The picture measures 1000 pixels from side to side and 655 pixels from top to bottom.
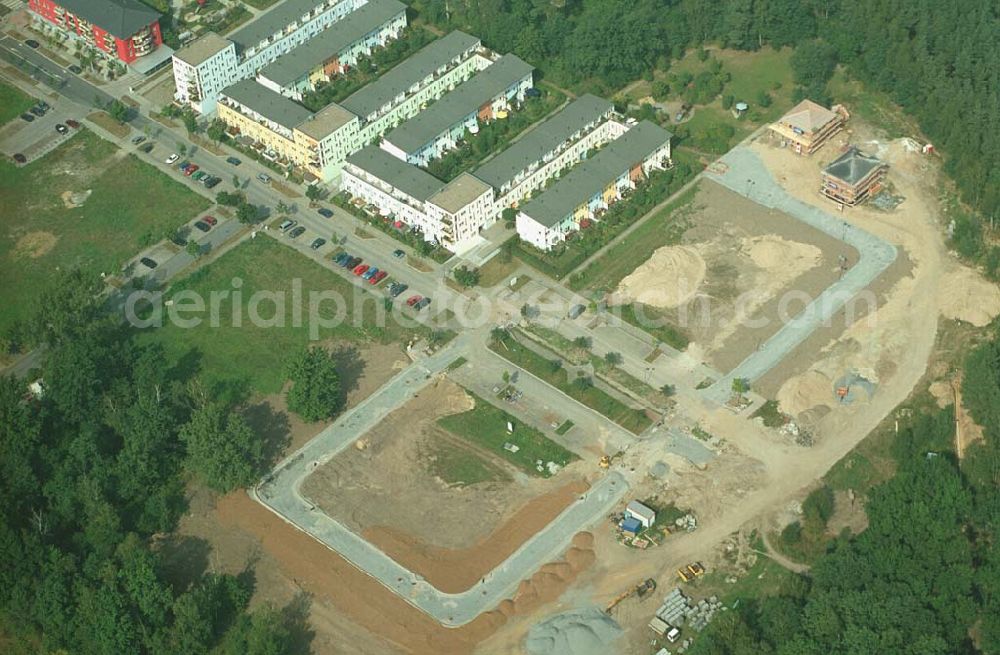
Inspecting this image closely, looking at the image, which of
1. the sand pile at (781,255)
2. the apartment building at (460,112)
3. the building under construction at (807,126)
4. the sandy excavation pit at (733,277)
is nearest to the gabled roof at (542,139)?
the apartment building at (460,112)

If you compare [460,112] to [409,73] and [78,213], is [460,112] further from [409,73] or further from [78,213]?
[78,213]

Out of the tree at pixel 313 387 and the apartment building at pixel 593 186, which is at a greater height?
the apartment building at pixel 593 186

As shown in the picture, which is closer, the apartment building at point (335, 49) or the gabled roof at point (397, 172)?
the gabled roof at point (397, 172)

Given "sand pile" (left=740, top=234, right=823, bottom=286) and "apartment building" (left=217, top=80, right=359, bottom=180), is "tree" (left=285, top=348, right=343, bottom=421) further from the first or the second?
"sand pile" (left=740, top=234, right=823, bottom=286)

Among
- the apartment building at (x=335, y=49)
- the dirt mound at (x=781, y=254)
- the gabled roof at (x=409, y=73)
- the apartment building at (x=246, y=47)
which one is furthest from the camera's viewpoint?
the apartment building at (x=335, y=49)

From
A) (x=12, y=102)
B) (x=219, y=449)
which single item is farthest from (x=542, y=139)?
(x=12, y=102)

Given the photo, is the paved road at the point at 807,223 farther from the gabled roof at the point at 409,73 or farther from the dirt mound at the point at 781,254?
the gabled roof at the point at 409,73

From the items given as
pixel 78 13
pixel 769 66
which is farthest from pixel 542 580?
pixel 78 13
